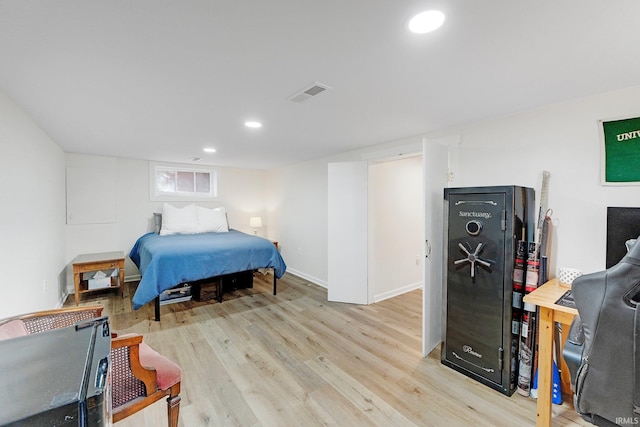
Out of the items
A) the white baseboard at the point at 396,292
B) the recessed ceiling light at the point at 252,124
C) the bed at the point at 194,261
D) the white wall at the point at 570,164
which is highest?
the recessed ceiling light at the point at 252,124

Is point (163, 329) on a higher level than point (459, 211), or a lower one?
lower

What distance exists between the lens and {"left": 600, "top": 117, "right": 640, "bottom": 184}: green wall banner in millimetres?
1791

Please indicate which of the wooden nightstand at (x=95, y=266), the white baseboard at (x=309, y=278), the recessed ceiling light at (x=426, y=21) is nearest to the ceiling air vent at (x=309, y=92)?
the recessed ceiling light at (x=426, y=21)

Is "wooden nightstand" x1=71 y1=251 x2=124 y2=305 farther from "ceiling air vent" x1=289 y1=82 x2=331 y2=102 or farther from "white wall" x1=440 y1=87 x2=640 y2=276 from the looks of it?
"white wall" x1=440 y1=87 x2=640 y2=276

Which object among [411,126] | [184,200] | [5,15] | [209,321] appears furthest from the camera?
[184,200]

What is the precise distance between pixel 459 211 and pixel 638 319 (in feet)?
4.42

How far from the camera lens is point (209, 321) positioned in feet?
10.6

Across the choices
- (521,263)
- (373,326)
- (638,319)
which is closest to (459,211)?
(521,263)

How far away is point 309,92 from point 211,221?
388 centimetres

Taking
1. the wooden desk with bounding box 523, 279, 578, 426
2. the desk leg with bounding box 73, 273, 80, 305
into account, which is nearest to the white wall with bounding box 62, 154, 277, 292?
the desk leg with bounding box 73, 273, 80, 305

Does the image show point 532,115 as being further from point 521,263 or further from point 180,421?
point 180,421

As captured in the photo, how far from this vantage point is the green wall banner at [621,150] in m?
1.79

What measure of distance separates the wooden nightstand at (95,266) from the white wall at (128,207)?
0.33 m

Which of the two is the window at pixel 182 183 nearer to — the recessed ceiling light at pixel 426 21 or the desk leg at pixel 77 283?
the desk leg at pixel 77 283
